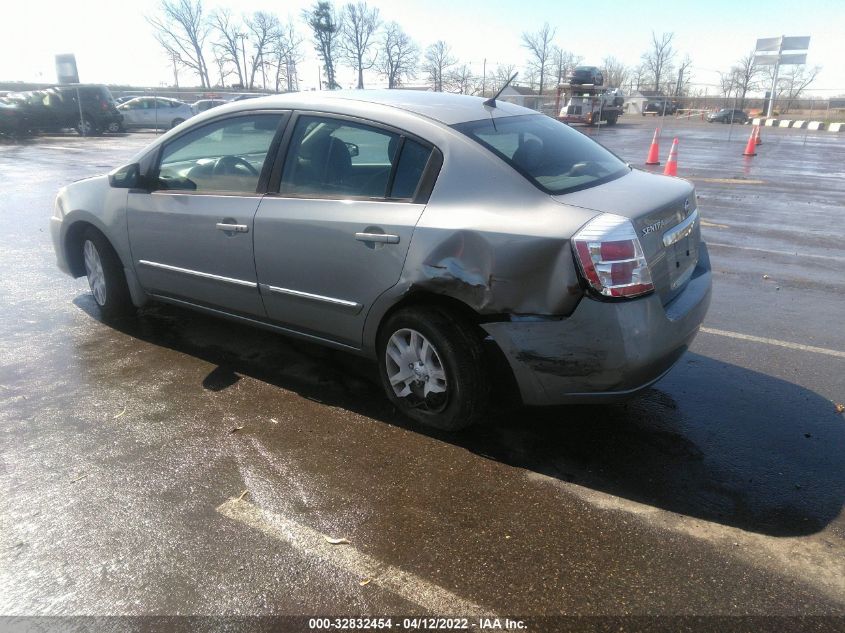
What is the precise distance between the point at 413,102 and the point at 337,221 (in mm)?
845

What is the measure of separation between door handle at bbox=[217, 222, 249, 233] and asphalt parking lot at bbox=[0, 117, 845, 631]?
3.12 feet

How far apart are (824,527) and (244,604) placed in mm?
2347

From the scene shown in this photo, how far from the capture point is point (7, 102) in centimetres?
2456

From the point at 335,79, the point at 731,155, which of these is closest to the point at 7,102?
the point at 731,155

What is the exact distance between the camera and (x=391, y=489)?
2.94 m

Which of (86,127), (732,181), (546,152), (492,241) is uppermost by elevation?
(546,152)

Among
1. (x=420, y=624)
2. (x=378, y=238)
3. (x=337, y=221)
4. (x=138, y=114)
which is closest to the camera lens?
(x=420, y=624)

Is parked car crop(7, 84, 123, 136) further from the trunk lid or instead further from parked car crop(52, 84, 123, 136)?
the trunk lid

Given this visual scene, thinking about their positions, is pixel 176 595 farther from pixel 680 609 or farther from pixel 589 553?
pixel 680 609

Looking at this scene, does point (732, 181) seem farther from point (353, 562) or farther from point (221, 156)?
point (353, 562)

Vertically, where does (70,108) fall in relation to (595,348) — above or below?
above

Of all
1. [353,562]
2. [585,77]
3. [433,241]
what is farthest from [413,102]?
[585,77]

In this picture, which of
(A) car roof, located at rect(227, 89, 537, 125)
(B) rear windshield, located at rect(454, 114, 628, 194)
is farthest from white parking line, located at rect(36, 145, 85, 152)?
(B) rear windshield, located at rect(454, 114, 628, 194)

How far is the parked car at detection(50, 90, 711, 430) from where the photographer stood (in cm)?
289
